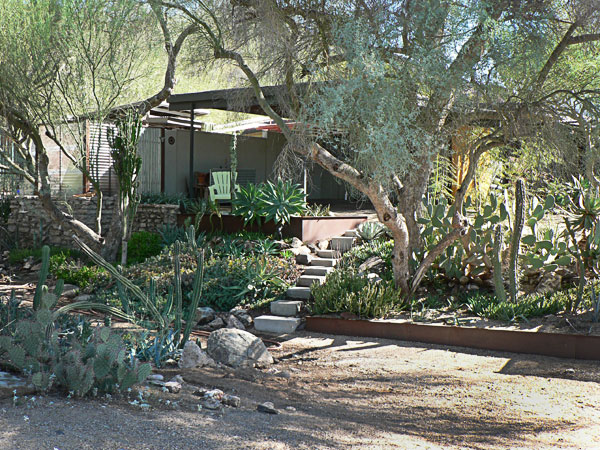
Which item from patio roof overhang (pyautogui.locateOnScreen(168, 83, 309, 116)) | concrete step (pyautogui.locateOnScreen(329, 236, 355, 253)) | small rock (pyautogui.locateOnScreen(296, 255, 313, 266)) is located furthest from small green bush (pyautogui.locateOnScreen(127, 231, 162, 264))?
concrete step (pyautogui.locateOnScreen(329, 236, 355, 253))

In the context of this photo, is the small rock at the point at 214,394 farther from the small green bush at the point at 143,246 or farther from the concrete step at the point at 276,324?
the small green bush at the point at 143,246

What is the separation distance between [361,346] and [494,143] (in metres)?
3.19

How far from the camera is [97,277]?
11188 mm

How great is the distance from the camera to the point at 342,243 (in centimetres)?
1172

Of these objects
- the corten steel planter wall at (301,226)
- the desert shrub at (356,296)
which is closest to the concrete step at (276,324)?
the desert shrub at (356,296)

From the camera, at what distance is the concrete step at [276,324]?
28.3 ft

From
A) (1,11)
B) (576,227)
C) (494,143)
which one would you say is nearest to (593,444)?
(494,143)

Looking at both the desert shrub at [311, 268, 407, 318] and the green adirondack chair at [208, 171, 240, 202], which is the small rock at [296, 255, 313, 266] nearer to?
the desert shrub at [311, 268, 407, 318]

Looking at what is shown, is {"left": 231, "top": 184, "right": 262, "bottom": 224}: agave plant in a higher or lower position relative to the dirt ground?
higher

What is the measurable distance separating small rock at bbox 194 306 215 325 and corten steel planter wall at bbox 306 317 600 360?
1.46 metres

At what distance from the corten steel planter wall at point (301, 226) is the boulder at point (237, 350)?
5023 mm

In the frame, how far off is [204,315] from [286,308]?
3.95ft

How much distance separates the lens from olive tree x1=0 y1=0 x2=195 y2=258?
10.7 m

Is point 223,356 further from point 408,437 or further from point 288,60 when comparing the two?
point 288,60
